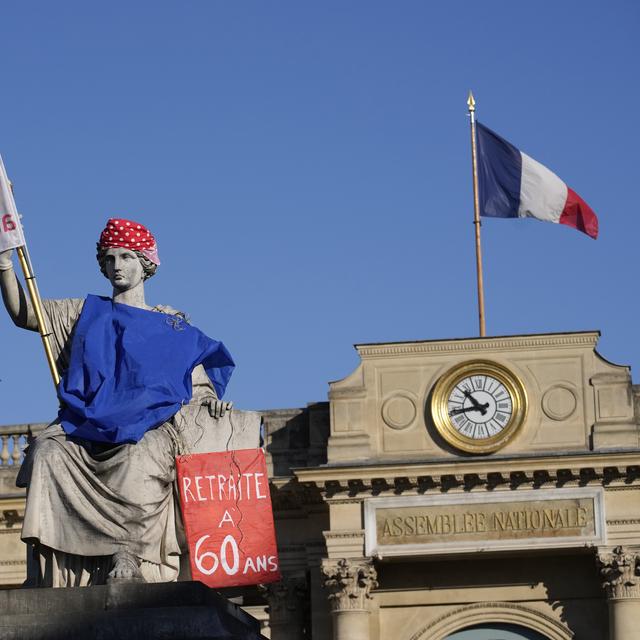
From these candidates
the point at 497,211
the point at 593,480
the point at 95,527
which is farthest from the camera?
the point at 497,211

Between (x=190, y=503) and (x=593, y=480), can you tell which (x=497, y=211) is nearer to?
(x=593, y=480)

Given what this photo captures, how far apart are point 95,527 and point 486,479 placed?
94.6ft

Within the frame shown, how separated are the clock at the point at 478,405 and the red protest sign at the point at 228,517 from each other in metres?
27.9

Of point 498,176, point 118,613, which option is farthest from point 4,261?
point 498,176

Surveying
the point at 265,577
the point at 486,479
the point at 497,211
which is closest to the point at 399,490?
the point at 486,479

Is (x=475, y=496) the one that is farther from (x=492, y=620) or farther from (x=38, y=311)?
(x=38, y=311)

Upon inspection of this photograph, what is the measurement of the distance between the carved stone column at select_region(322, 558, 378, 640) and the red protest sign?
27868 millimetres

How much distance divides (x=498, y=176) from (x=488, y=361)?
14.3 feet

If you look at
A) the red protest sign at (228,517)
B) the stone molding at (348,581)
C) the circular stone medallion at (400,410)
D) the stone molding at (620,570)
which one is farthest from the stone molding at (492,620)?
the red protest sign at (228,517)

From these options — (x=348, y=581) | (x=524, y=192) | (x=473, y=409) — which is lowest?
(x=348, y=581)

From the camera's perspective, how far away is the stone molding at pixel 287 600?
41531 millimetres

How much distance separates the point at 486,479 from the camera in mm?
40344

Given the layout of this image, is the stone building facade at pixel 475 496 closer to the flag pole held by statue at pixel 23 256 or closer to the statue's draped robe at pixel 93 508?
the flag pole held by statue at pixel 23 256

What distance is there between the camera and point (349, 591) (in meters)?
40.5
